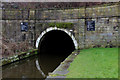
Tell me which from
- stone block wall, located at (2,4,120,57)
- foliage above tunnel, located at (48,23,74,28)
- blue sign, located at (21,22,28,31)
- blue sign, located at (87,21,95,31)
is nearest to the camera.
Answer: stone block wall, located at (2,4,120,57)

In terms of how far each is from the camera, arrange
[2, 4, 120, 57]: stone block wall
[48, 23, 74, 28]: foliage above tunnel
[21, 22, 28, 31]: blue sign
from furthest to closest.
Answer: [21, 22, 28, 31]: blue sign < [48, 23, 74, 28]: foliage above tunnel < [2, 4, 120, 57]: stone block wall

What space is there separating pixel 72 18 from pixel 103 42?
326 centimetres

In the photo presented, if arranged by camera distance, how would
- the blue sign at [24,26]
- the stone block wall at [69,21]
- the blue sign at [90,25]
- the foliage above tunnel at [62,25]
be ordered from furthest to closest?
the blue sign at [24,26], the foliage above tunnel at [62,25], the blue sign at [90,25], the stone block wall at [69,21]

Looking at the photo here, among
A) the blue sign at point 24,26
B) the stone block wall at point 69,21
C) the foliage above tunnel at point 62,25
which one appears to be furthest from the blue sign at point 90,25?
the blue sign at point 24,26

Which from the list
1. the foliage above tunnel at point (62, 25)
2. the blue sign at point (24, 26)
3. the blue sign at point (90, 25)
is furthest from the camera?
the blue sign at point (24, 26)

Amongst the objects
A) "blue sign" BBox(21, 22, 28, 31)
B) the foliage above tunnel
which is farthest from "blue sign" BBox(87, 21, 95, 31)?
"blue sign" BBox(21, 22, 28, 31)

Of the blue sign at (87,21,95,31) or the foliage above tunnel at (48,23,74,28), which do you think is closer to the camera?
the blue sign at (87,21,95,31)

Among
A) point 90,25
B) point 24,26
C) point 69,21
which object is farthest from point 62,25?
point 24,26

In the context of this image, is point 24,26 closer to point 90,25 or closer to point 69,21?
point 69,21

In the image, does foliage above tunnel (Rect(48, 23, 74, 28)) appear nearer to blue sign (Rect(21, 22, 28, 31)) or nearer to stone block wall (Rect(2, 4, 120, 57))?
stone block wall (Rect(2, 4, 120, 57))

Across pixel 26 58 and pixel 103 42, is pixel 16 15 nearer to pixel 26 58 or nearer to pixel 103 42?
pixel 26 58

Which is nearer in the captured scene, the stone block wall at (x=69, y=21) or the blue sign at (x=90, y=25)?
the stone block wall at (x=69, y=21)

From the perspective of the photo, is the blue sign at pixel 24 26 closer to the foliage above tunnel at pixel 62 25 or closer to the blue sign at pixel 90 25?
the foliage above tunnel at pixel 62 25

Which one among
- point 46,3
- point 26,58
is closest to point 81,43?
point 26,58
